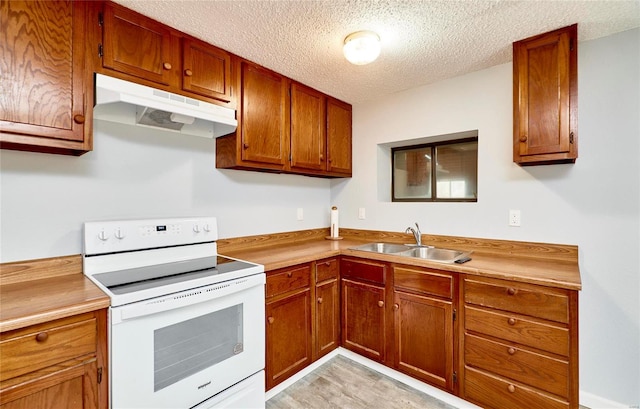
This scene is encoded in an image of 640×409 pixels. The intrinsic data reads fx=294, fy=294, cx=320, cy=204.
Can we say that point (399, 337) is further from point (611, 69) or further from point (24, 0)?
point (24, 0)

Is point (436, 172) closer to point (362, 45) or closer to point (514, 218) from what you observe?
point (514, 218)

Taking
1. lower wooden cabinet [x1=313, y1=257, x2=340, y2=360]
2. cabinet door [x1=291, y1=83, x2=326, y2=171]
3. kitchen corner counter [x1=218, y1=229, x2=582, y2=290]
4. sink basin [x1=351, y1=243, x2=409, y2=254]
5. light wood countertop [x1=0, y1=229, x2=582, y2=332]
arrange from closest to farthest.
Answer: light wood countertop [x1=0, y1=229, x2=582, y2=332] < kitchen corner counter [x1=218, y1=229, x2=582, y2=290] < lower wooden cabinet [x1=313, y1=257, x2=340, y2=360] < cabinet door [x1=291, y1=83, x2=326, y2=171] < sink basin [x1=351, y1=243, x2=409, y2=254]

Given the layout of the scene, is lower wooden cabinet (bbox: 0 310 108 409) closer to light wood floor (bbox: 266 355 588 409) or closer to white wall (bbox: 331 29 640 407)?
light wood floor (bbox: 266 355 588 409)

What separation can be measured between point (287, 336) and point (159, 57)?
6.21 ft

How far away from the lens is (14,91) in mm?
1228

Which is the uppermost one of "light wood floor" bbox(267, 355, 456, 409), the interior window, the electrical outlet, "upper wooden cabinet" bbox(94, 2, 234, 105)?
"upper wooden cabinet" bbox(94, 2, 234, 105)

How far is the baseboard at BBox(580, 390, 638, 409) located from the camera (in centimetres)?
176

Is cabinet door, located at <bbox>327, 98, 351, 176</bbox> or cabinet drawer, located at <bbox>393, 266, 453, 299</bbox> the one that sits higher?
cabinet door, located at <bbox>327, 98, 351, 176</bbox>

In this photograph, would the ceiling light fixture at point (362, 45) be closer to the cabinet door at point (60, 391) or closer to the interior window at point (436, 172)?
the interior window at point (436, 172)

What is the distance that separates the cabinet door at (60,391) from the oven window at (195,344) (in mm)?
229

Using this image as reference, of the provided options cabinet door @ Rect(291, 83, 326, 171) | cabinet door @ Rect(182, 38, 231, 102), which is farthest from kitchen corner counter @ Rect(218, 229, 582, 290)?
cabinet door @ Rect(182, 38, 231, 102)

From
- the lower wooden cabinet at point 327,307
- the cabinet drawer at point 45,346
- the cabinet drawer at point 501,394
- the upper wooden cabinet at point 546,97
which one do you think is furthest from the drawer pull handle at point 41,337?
the upper wooden cabinet at point 546,97

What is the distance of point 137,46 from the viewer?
1.59 m

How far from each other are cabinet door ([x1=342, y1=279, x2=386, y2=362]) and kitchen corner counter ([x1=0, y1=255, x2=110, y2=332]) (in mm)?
1631
